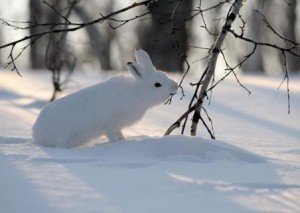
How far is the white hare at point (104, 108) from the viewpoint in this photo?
14.2 feet

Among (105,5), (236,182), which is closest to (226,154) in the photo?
(236,182)

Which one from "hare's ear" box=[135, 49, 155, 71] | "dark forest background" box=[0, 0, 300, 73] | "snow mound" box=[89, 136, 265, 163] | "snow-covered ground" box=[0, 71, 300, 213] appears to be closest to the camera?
"snow-covered ground" box=[0, 71, 300, 213]

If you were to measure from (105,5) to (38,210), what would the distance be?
27.8 metres

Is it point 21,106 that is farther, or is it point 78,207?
point 21,106

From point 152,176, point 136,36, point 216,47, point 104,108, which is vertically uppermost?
point 136,36

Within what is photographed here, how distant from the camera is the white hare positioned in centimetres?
434

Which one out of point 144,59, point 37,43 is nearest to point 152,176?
point 144,59

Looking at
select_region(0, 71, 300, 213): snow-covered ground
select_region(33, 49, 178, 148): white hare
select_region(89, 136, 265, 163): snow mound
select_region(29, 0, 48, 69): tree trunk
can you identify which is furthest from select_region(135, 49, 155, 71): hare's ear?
select_region(29, 0, 48, 69): tree trunk

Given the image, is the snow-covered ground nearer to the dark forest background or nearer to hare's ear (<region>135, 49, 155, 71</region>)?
hare's ear (<region>135, 49, 155, 71</region>)

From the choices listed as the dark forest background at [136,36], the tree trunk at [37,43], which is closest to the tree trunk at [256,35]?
the dark forest background at [136,36]

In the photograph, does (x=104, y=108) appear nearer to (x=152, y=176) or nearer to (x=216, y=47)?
(x=216, y=47)

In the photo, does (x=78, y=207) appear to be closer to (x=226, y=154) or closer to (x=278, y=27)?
(x=226, y=154)

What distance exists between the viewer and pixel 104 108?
441 centimetres

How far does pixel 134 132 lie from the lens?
5.57 m
